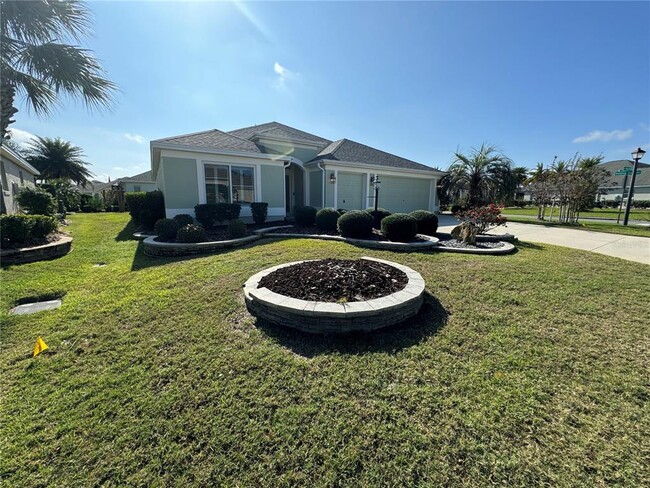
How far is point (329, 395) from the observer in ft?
7.65

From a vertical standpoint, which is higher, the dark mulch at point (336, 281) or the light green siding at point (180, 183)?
the light green siding at point (180, 183)

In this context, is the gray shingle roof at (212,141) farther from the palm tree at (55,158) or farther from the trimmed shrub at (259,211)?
the palm tree at (55,158)

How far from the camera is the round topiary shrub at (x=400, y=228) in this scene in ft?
24.1

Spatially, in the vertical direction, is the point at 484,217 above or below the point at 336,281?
above

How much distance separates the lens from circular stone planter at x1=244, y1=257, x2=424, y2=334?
124 inches

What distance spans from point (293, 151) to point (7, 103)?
1002cm

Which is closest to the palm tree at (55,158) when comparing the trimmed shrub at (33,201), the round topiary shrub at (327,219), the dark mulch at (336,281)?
the trimmed shrub at (33,201)

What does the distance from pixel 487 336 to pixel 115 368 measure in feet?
13.7

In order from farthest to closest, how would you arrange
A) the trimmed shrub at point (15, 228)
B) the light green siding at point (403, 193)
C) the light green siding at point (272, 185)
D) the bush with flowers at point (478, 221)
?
1. the light green siding at point (403, 193)
2. the light green siding at point (272, 185)
3. the bush with flowers at point (478, 221)
4. the trimmed shrub at point (15, 228)

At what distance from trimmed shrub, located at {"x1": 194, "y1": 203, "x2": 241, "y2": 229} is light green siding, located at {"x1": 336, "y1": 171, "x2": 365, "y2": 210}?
234 inches

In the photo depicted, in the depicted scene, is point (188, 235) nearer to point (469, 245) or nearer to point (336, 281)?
point (336, 281)

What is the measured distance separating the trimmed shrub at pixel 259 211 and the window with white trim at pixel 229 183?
72cm

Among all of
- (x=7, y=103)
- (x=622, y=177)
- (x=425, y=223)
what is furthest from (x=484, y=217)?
(x=622, y=177)

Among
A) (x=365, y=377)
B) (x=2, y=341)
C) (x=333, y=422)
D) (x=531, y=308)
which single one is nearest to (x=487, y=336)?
(x=531, y=308)
